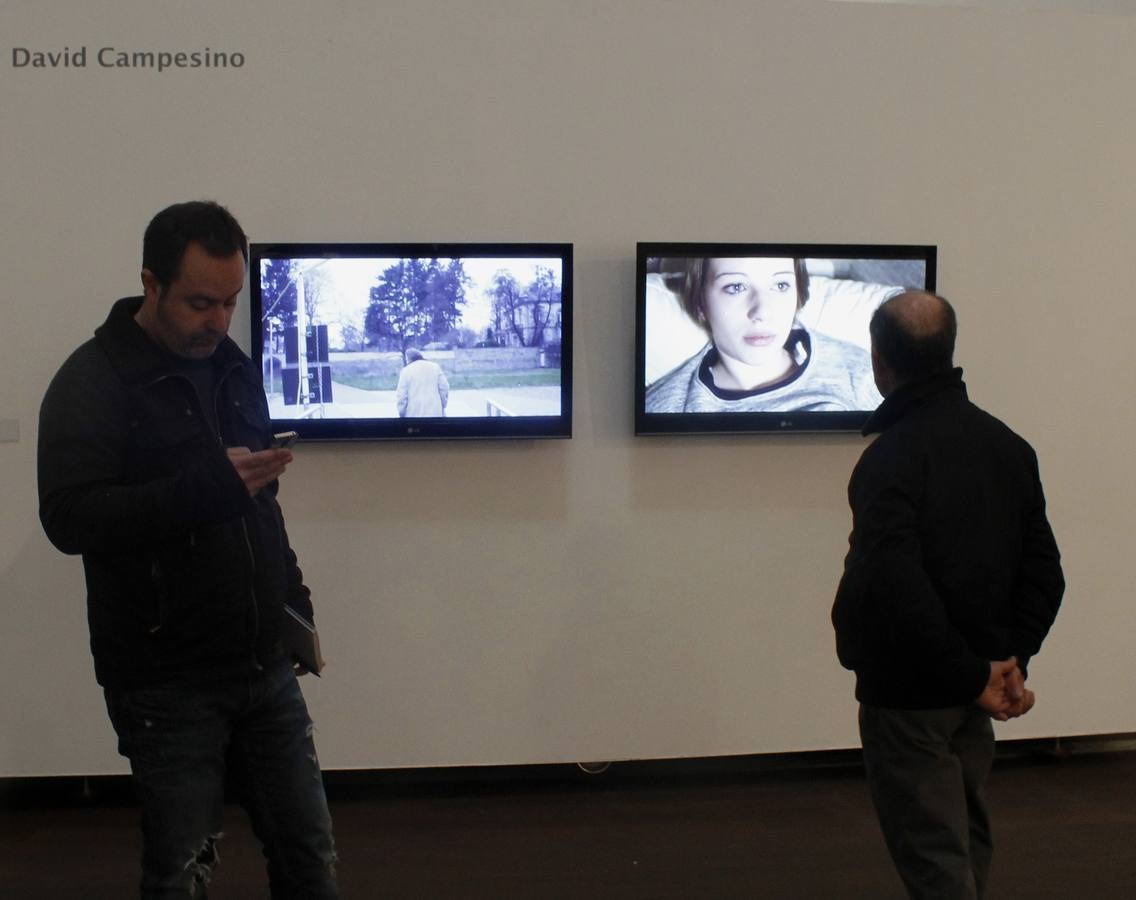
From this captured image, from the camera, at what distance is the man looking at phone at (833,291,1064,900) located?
212 cm

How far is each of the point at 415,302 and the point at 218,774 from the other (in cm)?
199

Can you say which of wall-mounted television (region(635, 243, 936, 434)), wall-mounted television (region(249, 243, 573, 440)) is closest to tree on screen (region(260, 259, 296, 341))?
wall-mounted television (region(249, 243, 573, 440))

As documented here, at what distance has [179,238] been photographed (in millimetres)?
1926

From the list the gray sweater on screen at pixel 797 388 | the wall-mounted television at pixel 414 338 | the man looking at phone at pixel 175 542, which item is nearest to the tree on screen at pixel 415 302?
the wall-mounted television at pixel 414 338

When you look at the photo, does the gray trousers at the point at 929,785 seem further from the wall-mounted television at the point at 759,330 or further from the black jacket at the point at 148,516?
the wall-mounted television at the point at 759,330

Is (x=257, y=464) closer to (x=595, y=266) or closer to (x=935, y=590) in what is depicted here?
(x=935, y=590)

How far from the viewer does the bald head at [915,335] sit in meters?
2.21

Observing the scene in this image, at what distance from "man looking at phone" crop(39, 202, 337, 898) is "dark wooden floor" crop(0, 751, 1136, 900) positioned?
1.29 meters

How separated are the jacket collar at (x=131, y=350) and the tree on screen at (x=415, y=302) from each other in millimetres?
1597

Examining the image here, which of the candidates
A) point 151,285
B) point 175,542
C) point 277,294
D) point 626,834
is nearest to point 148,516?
point 175,542

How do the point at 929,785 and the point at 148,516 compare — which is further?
the point at 929,785

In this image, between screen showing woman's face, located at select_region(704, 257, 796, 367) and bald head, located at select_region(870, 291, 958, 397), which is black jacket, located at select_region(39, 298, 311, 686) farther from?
screen showing woman's face, located at select_region(704, 257, 796, 367)

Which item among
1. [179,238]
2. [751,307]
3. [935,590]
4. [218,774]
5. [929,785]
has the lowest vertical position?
[929,785]

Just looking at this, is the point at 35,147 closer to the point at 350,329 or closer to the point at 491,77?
the point at 350,329
